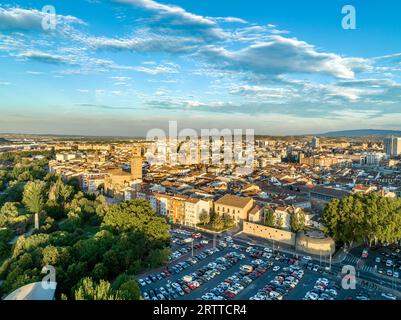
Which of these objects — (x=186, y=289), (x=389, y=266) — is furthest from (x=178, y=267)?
(x=389, y=266)

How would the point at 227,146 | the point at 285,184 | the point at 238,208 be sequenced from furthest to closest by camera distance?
the point at 227,146, the point at 285,184, the point at 238,208

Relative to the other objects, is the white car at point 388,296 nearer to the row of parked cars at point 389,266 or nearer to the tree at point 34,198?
the row of parked cars at point 389,266

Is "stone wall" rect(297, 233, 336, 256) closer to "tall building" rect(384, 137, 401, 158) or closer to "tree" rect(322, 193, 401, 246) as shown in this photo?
"tree" rect(322, 193, 401, 246)

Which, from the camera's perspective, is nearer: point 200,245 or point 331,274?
point 331,274

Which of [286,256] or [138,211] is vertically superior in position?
[138,211]

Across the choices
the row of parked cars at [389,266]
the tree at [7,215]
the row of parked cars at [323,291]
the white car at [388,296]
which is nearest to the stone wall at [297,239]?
the row of parked cars at [389,266]
